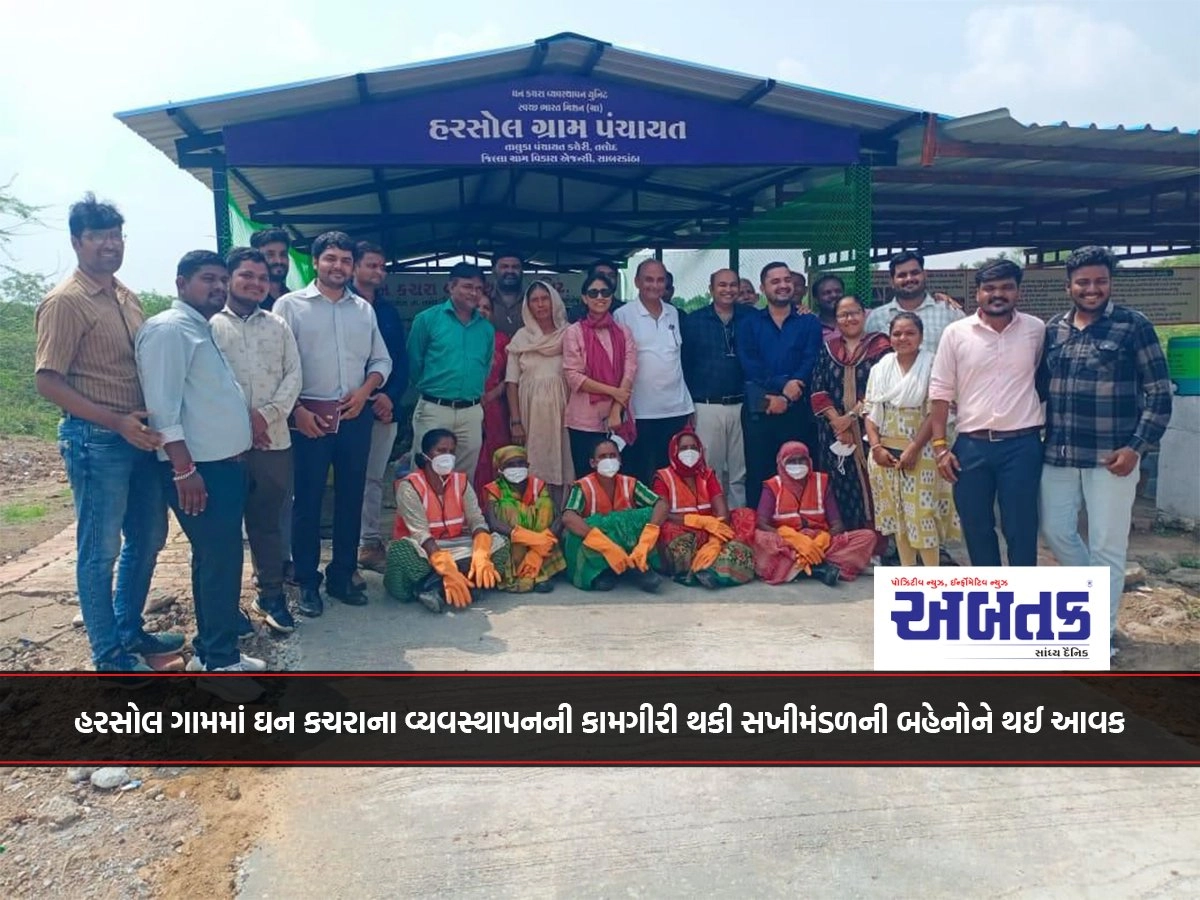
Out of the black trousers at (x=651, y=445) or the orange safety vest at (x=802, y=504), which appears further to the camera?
the black trousers at (x=651, y=445)

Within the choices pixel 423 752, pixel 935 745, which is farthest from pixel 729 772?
pixel 423 752

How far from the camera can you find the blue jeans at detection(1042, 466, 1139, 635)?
393 centimetres

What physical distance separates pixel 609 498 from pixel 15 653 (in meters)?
2.96

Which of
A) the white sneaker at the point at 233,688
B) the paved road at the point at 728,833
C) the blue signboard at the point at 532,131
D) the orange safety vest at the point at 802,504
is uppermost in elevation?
the blue signboard at the point at 532,131

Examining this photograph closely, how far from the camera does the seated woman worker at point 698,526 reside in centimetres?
508

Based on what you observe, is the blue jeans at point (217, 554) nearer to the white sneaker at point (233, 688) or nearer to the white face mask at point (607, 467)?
the white sneaker at point (233, 688)

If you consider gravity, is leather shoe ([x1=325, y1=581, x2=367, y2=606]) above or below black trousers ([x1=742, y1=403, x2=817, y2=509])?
below

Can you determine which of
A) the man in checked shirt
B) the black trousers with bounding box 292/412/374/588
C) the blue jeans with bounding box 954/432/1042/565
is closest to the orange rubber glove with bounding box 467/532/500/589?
the black trousers with bounding box 292/412/374/588

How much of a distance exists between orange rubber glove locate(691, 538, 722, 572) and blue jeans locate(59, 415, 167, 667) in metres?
2.77

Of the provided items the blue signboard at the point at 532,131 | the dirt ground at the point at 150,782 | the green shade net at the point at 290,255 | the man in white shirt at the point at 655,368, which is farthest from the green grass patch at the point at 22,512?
the man in white shirt at the point at 655,368

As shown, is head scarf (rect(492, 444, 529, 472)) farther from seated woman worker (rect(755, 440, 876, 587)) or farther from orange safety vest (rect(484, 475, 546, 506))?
seated woman worker (rect(755, 440, 876, 587))

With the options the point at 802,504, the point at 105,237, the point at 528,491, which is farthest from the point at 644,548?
the point at 105,237

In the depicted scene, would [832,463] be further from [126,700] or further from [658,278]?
[126,700]

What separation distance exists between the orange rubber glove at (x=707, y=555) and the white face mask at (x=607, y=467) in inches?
26.4
